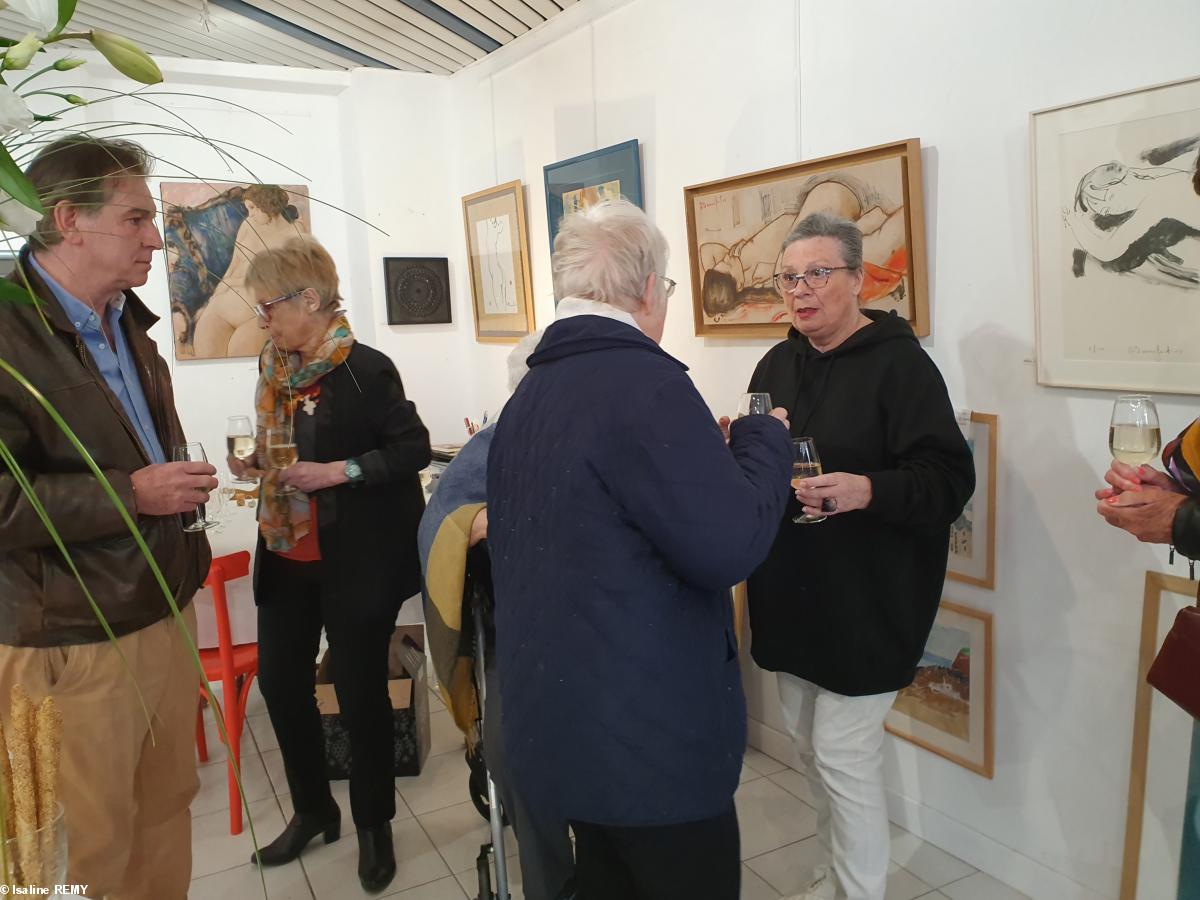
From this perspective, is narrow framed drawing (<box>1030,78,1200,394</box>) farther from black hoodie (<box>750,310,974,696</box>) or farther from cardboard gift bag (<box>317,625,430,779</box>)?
cardboard gift bag (<box>317,625,430,779</box>)

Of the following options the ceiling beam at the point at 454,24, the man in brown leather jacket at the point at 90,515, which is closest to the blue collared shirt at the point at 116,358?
the man in brown leather jacket at the point at 90,515

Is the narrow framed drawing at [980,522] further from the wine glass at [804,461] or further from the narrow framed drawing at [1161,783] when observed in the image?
the wine glass at [804,461]

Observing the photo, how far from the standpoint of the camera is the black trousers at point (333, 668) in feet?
8.27

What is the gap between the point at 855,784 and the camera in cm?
209

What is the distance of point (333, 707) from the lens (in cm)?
325

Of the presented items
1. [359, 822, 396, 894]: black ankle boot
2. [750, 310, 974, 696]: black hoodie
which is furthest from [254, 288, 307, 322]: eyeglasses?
[359, 822, 396, 894]: black ankle boot

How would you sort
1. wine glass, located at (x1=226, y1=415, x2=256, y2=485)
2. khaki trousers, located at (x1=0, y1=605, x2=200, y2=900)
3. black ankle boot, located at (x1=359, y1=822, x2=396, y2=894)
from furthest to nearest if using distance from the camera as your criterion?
black ankle boot, located at (x1=359, y1=822, x2=396, y2=894) → wine glass, located at (x1=226, y1=415, x2=256, y2=485) → khaki trousers, located at (x1=0, y1=605, x2=200, y2=900)

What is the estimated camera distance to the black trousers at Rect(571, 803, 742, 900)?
148cm

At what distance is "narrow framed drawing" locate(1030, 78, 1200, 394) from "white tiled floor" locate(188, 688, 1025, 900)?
1.49 m

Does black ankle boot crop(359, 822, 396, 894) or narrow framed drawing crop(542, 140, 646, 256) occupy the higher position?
narrow framed drawing crop(542, 140, 646, 256)

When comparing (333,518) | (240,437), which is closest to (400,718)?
(333,518)

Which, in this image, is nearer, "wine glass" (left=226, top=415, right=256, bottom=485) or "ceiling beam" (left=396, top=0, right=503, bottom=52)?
"wine glass" (left=226, top=415, right=256, bottom=485)

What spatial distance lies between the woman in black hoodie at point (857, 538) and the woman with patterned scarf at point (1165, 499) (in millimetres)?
351

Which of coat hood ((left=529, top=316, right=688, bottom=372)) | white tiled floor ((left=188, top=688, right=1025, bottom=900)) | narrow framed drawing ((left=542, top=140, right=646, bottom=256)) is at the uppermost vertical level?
narrow framed drawing ((left=542, top=140, right=646, bottom=256))
